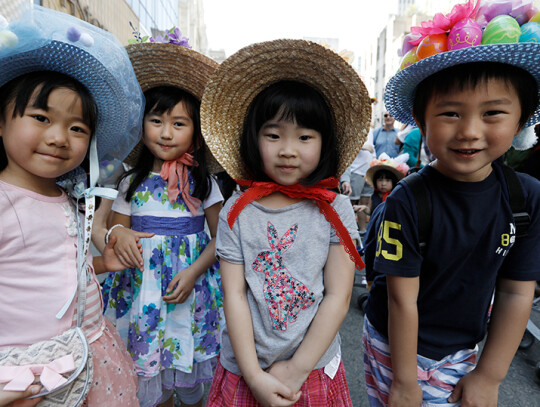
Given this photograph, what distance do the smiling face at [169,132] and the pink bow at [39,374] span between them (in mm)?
918

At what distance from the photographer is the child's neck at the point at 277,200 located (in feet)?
4.22

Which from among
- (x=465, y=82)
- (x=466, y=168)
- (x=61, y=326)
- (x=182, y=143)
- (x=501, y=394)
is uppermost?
(x=465, y=82)

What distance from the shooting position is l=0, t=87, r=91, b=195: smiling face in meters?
1.07

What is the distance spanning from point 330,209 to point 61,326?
3.21 feet

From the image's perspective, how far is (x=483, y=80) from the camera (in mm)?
1051

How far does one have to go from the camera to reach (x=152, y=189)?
1654 millimetres

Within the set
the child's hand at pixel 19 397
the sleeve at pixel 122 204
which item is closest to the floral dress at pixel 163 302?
the sleeve at pixel 122 204

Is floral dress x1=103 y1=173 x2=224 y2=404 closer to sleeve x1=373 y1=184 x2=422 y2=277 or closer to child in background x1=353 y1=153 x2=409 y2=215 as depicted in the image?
sleeve x1=373 y1=184 x2=422 y2=277

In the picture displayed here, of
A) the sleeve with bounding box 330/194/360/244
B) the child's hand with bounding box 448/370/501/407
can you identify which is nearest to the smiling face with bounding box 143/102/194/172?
the sleeve with bounding box 330/194/360/244

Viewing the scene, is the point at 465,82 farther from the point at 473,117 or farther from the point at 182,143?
the point at 182,143

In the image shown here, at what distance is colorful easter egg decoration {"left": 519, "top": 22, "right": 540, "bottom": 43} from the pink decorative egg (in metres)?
0.12

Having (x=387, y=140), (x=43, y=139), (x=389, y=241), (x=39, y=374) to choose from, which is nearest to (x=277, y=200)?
(x=389, y=241)

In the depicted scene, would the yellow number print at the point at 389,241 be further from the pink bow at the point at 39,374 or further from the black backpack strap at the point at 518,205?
the pink bow at the point at 39,374

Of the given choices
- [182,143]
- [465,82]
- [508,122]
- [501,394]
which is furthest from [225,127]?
[501,394]
